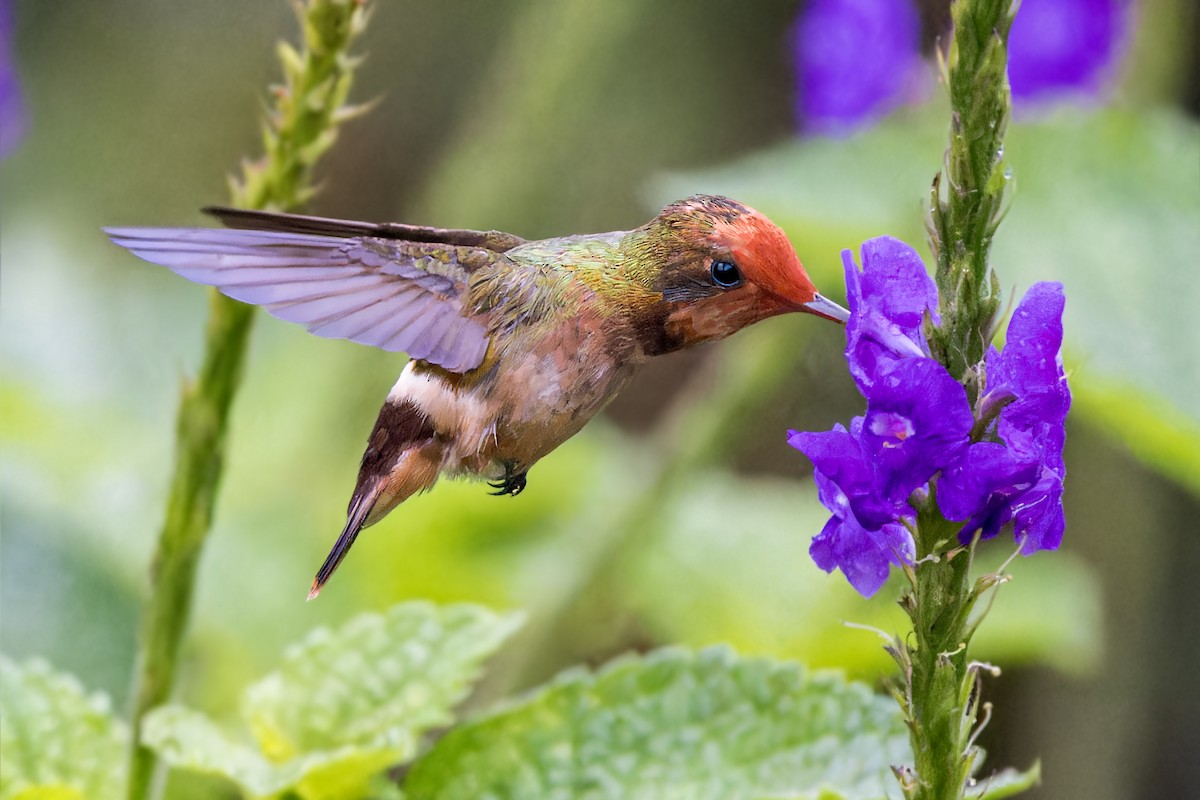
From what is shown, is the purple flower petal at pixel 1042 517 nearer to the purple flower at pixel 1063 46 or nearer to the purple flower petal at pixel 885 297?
the purple flower petal at pixel 885 297

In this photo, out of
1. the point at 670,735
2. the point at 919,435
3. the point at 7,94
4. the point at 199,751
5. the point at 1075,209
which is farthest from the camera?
the point at 7,94

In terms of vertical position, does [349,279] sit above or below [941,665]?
above

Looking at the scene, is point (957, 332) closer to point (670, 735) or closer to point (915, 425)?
point (915, 425)

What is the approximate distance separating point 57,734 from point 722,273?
0.97 meters

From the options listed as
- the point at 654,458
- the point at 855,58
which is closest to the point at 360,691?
the point at 654,458

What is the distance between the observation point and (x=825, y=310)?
3.75ft

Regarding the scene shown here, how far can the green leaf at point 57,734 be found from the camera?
1537 mm

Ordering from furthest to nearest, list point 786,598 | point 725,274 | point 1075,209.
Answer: point 786,598
point 1075,209
point 725,274

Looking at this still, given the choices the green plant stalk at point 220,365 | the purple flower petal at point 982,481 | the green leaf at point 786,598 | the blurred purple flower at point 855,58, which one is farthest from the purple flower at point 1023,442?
the blurred purple flower at point 855,58

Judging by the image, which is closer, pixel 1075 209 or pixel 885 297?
pixel 885 297

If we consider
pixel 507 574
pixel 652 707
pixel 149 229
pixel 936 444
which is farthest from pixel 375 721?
pixel 507 574

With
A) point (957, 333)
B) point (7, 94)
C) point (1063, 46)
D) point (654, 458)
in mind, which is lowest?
point (957, 333)

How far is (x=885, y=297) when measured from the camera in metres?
1.05

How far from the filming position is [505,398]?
127 cm
